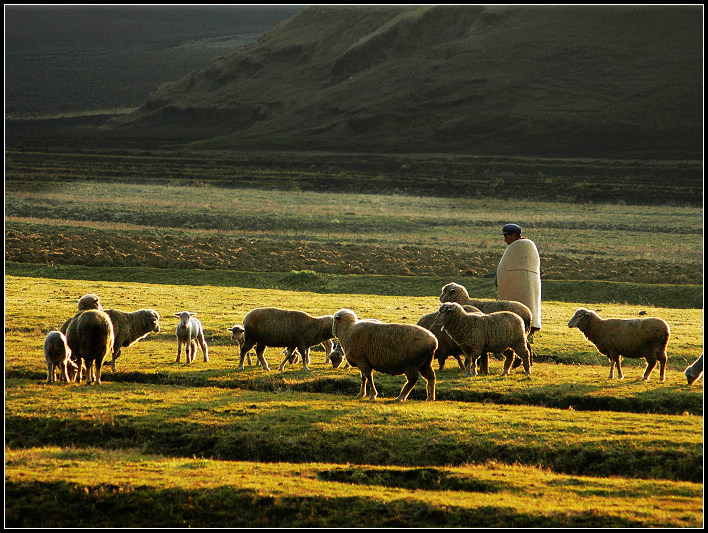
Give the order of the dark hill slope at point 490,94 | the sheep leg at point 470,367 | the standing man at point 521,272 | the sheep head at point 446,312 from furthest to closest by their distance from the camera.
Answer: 1. the dark hill slope at point 490,94
2. the standing man at point 521,272
3. the sheep leg at point 470,367
4. the sheep head at point 446,312

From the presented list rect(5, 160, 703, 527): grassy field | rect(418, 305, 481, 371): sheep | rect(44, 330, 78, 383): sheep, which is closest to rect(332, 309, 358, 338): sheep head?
rect(5, 160, 703, 527): grassy field

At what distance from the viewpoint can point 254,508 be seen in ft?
34.4

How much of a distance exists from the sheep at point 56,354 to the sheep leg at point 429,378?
7.22 metres

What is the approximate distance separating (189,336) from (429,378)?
248 inches

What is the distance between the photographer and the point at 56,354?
1564cm

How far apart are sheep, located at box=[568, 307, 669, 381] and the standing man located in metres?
1.89

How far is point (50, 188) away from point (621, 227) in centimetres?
5429

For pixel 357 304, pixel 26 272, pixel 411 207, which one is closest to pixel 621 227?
pixel 411 207

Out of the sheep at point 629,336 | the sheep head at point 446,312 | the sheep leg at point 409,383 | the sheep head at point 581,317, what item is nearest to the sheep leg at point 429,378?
the sheep leg at point 409,383

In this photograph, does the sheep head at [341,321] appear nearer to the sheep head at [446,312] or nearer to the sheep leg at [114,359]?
the sheep head at [446,312]

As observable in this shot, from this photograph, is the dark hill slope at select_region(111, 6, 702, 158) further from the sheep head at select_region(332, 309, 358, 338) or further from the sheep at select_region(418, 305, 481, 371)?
the sheep head at select_region(332, 309, 358, 338)

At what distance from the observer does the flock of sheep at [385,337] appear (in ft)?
49.2

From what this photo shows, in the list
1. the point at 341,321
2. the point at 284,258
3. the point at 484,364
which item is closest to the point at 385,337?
the point at 341,321

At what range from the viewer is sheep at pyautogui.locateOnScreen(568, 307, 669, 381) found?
16.5 metres
